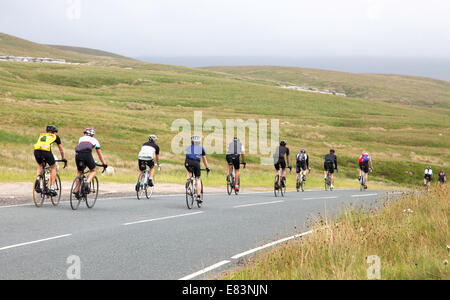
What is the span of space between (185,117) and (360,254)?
240 feet

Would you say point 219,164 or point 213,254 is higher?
point 213,254

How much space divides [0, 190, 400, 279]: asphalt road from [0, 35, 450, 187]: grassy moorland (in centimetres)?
1171

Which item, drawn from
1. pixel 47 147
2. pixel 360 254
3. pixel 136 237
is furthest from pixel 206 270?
pixel 47 147

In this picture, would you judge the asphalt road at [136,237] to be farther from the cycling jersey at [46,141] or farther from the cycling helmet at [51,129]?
the cycling helmet at [51,129]

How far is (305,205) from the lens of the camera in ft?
65.2

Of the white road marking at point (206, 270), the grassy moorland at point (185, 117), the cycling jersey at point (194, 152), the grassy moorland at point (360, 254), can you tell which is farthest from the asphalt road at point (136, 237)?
the grassy moorland at point (185, 117)

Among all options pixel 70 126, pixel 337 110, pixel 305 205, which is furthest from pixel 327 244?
pixel 337 110

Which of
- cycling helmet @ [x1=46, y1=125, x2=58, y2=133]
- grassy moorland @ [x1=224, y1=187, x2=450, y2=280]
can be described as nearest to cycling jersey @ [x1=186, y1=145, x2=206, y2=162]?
cycling helmet @ [x1=46, y1=125, x2=58, y2=133]

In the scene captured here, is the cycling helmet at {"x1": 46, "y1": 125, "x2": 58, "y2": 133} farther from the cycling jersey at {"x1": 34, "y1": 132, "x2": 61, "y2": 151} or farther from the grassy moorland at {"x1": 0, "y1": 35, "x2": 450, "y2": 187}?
the grassy moorland at {"x1": 0, "y1": 35, "x2": 450, "y2": 187}

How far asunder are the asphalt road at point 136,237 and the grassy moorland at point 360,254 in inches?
37.2

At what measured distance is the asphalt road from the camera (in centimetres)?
845

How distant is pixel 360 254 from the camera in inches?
337

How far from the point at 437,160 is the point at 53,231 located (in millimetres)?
61566

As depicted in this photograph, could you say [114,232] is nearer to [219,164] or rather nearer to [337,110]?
[219,164]
